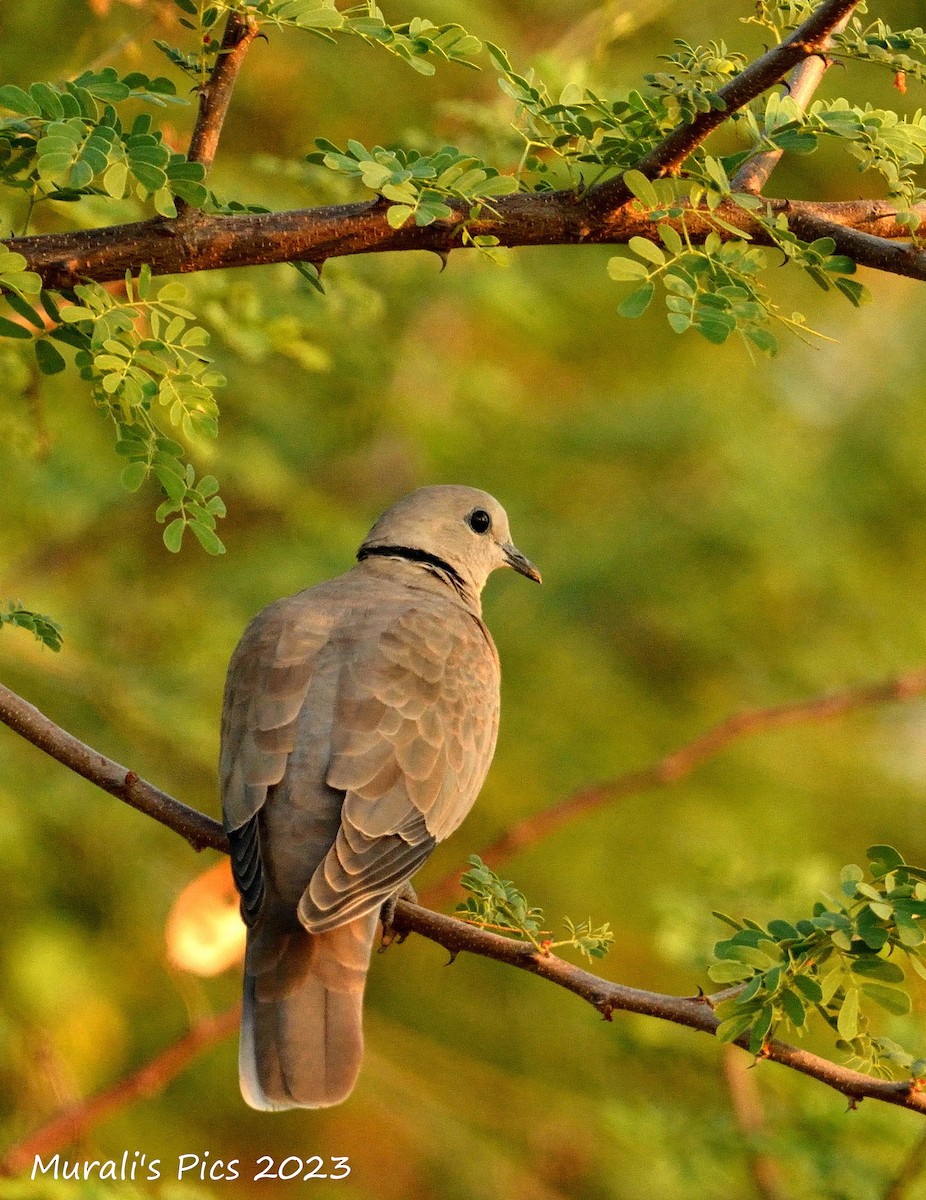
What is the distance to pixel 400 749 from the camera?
351cm

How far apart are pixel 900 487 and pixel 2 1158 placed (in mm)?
5917

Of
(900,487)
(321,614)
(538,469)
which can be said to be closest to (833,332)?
(900,487)

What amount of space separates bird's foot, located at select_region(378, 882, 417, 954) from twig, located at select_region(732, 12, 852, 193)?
5.24 ft

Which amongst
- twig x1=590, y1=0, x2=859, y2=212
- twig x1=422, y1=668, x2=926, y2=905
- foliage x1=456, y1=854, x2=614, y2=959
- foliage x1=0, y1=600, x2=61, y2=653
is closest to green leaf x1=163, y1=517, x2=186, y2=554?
foliage x1=0, y1=600, x2=61, y2=653

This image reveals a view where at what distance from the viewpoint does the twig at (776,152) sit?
9.11 feet

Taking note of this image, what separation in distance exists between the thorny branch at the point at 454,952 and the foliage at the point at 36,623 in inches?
5.4

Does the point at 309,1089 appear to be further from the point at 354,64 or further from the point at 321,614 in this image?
the point at 354,64

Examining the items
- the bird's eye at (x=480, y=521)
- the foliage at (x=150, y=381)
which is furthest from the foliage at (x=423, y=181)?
the bird's eye at (x=480, y=521)

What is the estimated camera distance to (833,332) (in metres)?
8.98

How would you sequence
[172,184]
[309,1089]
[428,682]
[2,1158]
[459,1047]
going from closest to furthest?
[172,184] < [309,1089] < [428,682] < [2,1158] < [459,1047]

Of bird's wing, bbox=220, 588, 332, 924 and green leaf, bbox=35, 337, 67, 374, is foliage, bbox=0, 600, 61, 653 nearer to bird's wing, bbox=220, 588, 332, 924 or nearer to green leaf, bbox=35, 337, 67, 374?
green leaf, bbox=35, 337, 67, 374

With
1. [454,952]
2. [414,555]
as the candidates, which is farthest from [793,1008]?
[414,555]

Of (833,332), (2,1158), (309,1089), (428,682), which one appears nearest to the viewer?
(309,1089)

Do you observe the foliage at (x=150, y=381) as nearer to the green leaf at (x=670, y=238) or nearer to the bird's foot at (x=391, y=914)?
the green leaf at (x=670, y=238)
